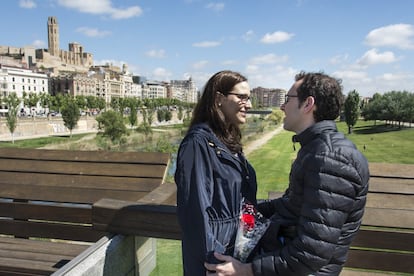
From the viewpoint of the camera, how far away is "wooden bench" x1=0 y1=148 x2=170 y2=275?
294cm

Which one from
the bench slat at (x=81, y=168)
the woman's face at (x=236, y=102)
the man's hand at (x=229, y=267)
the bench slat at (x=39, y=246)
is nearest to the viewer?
the man's hand at (x=229, y=267)

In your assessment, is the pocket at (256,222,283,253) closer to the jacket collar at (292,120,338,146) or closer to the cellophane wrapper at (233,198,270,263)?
the cellophane wrapper at (233,198,270,263)

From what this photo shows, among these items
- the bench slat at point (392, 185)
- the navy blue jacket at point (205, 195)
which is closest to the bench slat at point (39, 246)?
the navy blue jacket at point (205, 195)

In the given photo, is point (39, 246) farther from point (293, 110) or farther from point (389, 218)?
point (389, 218)

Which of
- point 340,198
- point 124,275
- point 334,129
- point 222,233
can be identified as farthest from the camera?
point 124,275

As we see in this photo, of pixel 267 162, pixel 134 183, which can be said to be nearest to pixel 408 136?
pixel 267 162

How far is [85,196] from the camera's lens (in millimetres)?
3014

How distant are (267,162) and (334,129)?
91.3 feet

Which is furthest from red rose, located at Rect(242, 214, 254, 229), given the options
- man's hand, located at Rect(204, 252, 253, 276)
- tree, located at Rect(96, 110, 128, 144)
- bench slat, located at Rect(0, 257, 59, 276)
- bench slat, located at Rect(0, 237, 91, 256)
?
tree, located at Rect(96, 110, 128, 144)

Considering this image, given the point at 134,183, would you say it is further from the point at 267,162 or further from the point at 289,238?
the point at 267,162

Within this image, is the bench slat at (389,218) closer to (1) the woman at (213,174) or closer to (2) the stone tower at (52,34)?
(1) the woman at (213,174)

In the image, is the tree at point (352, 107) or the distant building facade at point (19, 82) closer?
the tree at point (352, 107)

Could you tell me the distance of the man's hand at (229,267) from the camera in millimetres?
1483

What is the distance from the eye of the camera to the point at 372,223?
2141 mm
